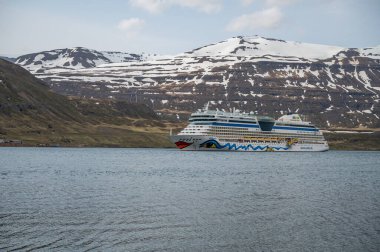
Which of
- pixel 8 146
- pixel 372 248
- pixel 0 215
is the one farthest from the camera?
pixel 8 146

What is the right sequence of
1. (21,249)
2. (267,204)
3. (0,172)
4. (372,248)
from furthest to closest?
(0,172), (267,204), (372,248), (21,249)

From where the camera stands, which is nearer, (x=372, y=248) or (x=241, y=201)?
(x=372, y=248)

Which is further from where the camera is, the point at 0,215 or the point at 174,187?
the point at 174,187

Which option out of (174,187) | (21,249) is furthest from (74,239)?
(174,187)

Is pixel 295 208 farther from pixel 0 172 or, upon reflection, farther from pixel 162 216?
pixel 0 172

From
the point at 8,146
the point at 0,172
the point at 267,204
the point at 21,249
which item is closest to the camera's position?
the point at 21,249

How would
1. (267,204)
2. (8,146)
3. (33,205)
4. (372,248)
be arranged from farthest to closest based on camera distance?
1. (8,146)
2. (267,204)
3. (33,205)
4. (372,248)

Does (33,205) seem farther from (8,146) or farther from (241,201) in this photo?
(8,146)

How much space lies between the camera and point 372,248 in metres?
37.3

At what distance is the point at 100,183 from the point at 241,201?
2307 cm

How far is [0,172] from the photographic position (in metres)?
88.0

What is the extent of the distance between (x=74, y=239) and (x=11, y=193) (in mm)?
25793

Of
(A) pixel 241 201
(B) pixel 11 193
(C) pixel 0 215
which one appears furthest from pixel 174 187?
(C) pixel 0 215

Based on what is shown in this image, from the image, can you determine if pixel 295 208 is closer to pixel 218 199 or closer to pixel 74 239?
pixel 218 199
